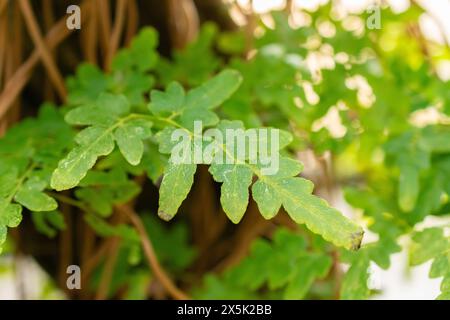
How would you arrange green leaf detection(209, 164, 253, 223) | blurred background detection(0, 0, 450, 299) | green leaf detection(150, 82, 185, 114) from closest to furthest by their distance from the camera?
1. green leaf detection(209, 164, 253, 223)
2. green leaf detection(150, 82, 185, 114)
3. blurred background detection(0, 0, 450, 299)

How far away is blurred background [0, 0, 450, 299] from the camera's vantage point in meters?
1.01

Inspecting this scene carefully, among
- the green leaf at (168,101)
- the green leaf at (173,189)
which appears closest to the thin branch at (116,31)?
the green leaf at (168,101)

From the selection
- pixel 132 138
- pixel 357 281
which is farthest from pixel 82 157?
pixel 357 281

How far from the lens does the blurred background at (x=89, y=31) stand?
1.01 meters

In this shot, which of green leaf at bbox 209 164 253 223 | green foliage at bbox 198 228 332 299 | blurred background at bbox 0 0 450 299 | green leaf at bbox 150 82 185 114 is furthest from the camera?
blurred background at bbox 0 0 450 299

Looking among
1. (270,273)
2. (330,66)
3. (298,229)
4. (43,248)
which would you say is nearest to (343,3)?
(330,66)

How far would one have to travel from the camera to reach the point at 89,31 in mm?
1061

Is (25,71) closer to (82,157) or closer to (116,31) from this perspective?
(116,31)

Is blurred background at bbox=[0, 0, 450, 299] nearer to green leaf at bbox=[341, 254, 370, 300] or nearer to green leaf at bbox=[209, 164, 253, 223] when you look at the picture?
green leaf at bbox=[341, 254, 370, 300]

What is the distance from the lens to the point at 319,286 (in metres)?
1.20

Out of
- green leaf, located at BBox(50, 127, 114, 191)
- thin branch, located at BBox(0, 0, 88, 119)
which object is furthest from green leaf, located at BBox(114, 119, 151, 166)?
thin branch, located at BBox(0, 0, 88, 119)

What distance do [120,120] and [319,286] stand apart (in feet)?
1.93

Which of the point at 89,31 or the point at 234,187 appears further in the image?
the point at 89,31
